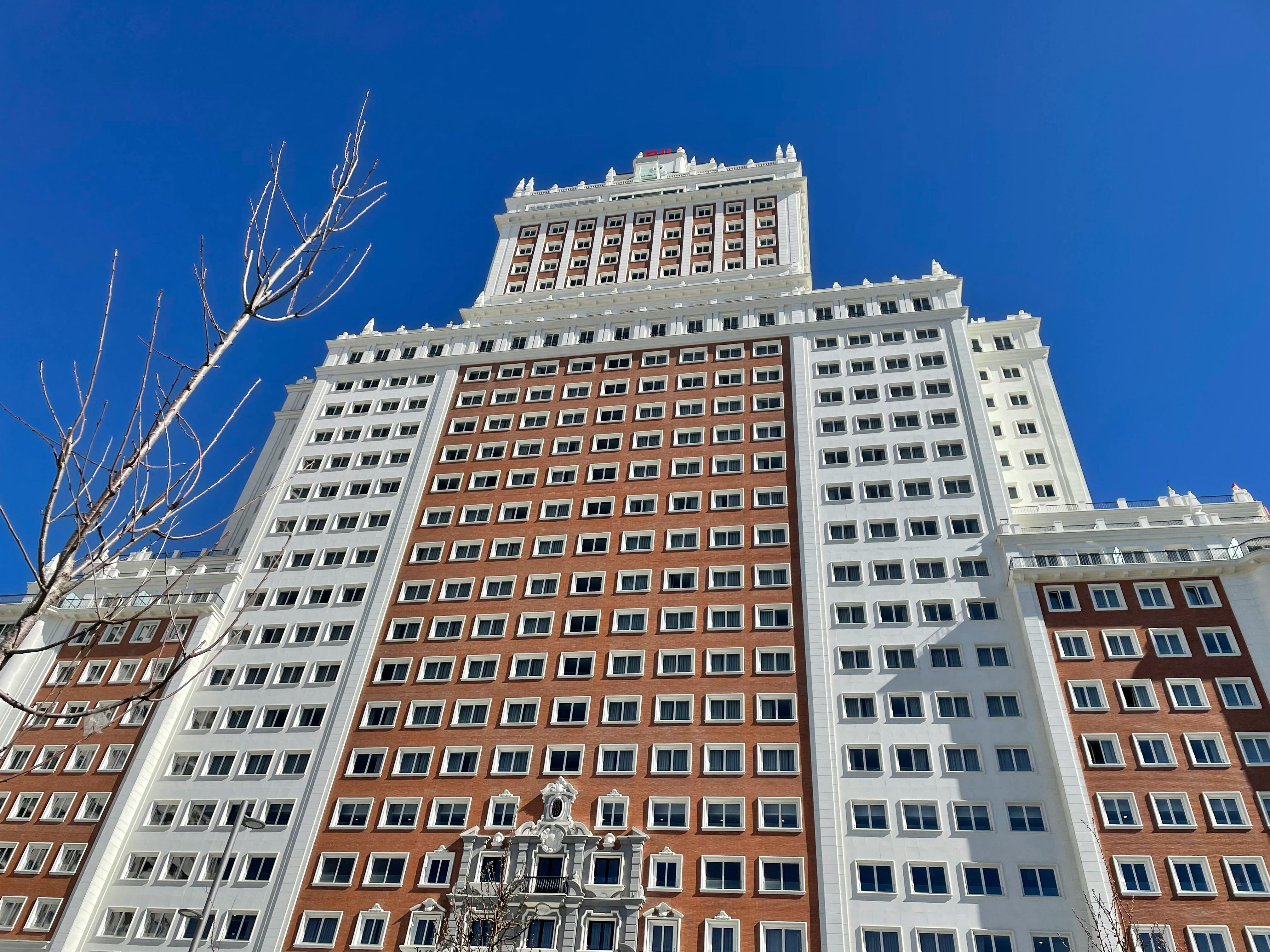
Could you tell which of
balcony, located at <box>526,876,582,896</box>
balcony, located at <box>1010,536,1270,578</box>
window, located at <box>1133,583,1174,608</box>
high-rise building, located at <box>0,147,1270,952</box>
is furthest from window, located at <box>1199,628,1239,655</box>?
balcony, located at <box>526,876,582,896</box>

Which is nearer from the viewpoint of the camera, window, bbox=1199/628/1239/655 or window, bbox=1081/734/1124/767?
window, bbox=1081/734/1124/767

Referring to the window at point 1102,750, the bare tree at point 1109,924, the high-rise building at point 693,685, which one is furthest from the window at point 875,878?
the window at point 1102,750

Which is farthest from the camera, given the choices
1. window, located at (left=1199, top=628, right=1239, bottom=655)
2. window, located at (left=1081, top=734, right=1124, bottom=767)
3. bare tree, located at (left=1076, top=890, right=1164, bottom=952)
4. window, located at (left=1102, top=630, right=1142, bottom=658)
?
window, located at (left=1102, top=630, right=1142, bottom=658)

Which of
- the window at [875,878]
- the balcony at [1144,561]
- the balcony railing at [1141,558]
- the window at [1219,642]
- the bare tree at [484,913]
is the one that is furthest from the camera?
the balcony railing at [1141,558]

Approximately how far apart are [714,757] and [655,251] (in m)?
55.4

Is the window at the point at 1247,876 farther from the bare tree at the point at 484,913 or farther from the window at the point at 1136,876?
the bare tree at the point at 484,913

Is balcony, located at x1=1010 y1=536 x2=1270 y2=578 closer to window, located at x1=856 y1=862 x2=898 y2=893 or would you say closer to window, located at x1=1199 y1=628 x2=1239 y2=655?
window, located at x1=1199 y1=628 x2=1239 y2=655

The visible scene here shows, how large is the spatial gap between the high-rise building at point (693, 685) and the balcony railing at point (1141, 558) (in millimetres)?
336

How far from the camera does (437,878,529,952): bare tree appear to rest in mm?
39000

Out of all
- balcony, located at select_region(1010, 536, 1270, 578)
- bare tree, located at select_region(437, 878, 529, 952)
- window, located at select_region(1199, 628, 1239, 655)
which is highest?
balcony, located at select_region(1010, 536, 1270, 578)

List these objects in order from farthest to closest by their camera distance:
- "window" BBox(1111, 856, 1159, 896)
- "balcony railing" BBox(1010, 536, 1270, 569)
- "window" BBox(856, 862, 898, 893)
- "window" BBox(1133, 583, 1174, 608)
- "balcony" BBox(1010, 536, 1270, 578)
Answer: "balcony railing" BBox(1010, 536, 1270, 569) → "balcony" BBox(1010, 536, 1270, 578) → "window" BBox(1133, 583, 1174, 608) → "window" BBox(856, 862, 898, 893) → "window" BBox(1111, 856, 1159, 896)

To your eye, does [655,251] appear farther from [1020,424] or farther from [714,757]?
[714,757]

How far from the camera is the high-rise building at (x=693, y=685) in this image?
1673 inches

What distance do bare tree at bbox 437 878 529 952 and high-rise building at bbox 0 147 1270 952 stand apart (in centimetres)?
42
